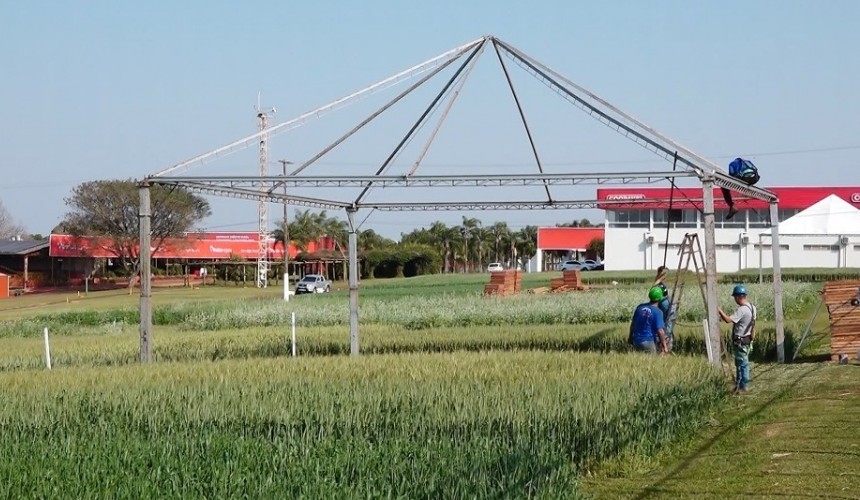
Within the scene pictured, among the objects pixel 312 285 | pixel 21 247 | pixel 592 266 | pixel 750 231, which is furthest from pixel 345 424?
pixel 21 247

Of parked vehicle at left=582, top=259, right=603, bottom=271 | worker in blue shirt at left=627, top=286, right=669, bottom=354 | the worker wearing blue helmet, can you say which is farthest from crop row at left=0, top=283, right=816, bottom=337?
parked vehicle at left=582, top=259, right=603, bottom=271

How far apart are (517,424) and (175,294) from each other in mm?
63026

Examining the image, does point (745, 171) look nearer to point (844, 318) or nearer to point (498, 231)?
point (844, 318)

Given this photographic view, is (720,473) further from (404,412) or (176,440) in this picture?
(176,440)

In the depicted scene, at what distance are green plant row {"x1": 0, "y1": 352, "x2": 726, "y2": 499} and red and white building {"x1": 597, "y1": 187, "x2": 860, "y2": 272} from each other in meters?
45.1

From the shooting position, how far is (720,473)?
1080 centimetres

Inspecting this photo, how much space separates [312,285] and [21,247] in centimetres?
3333

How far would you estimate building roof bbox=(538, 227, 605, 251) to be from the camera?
97188mm

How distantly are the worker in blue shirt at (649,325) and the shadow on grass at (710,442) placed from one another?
2.04 metres

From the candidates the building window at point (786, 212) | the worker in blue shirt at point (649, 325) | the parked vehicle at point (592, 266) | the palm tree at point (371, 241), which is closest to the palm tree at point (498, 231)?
the palm tree at point (371, 241)

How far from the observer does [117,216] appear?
82688mm

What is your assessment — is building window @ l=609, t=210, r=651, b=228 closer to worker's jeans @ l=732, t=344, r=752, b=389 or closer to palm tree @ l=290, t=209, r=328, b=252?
palm tree @ l=290, t=209, r=328, b=252

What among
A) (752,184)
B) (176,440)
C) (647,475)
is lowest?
(647,475)

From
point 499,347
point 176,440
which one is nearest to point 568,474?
point 176,440
